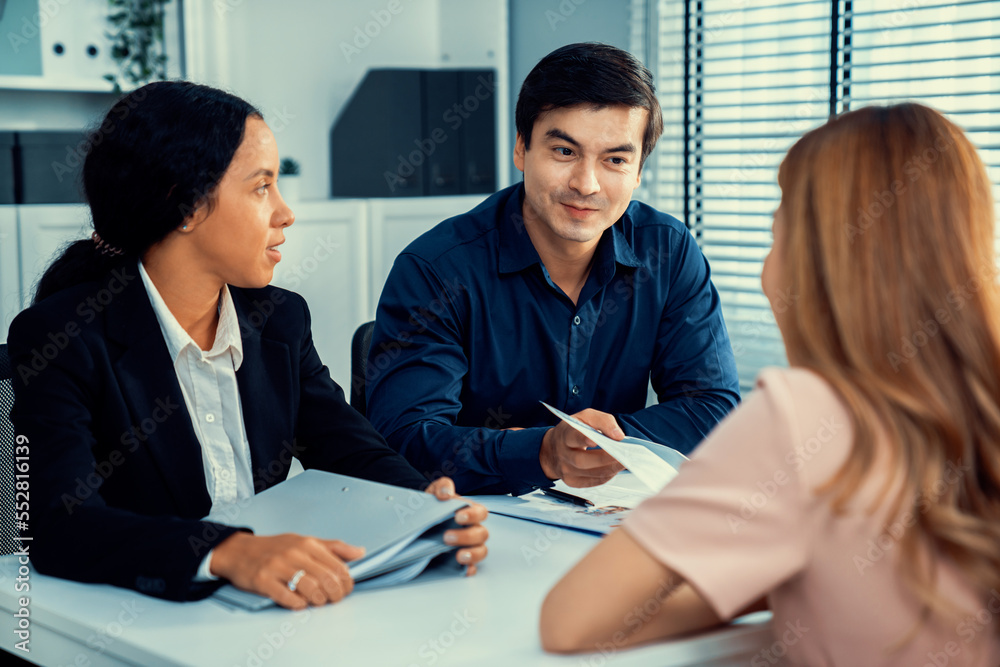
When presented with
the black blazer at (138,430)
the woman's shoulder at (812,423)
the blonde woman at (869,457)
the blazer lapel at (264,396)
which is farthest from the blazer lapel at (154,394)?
the woman's shoulder at (812,423)

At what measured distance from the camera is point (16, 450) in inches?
50.9

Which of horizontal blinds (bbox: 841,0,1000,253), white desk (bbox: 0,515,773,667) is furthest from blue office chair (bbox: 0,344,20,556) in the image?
horizontal blinds (bbox: 841,0,1000,253)

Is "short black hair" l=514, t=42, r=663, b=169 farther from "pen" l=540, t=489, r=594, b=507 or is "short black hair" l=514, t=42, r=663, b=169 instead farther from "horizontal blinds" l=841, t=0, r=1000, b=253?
"horizontal blinds" l=841, t=0, r=1000, b=253

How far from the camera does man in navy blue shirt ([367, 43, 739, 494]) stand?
171 centimetres

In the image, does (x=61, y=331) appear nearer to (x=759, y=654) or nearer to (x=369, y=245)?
(x=759, y=654)

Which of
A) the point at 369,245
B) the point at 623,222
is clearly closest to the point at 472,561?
the point at 623,222

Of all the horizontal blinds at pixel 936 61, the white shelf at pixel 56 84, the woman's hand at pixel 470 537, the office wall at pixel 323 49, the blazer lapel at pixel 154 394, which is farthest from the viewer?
the office wall at pixel 323 49

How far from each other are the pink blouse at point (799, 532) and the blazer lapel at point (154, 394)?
2.36 feet

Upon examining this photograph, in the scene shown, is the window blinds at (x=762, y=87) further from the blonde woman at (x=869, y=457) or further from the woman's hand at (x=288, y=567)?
the woman's hand at (x=288, y=567)

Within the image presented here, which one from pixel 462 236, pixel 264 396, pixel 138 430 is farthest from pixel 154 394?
pixel 462 236

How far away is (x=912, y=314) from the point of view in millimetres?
805

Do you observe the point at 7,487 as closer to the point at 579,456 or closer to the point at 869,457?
the point at 579,456

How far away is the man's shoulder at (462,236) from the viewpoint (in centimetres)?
178

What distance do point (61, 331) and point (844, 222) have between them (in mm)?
937
